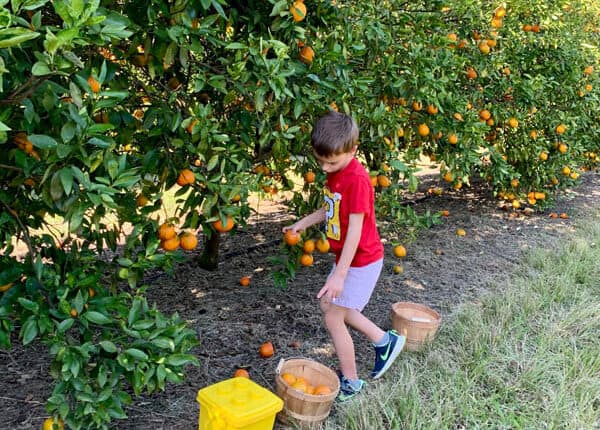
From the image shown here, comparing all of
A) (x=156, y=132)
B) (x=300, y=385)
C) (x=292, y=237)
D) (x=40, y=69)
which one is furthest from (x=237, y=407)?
(x=40, y=69)

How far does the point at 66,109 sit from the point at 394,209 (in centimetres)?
257

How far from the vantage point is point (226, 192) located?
7.99 ft

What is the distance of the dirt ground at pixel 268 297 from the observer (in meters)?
2.80

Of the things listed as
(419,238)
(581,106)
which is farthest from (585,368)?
(581,106)

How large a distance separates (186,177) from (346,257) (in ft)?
2.63

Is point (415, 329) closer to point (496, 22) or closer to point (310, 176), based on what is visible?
point (310, 176)

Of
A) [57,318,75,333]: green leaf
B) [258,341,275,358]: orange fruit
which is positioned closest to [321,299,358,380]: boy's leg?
[258,341,275,358]: orange fruit

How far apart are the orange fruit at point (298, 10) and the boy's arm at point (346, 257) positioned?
0.92m

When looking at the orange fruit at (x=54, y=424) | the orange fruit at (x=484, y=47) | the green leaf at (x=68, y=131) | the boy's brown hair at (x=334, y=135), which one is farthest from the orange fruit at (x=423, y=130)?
the orange fruit at (x=54, y=424)

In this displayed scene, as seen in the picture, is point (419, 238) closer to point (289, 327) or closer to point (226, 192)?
point (289, 327)

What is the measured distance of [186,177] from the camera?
248cm

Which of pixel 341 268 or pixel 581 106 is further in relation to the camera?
pixel 581 106

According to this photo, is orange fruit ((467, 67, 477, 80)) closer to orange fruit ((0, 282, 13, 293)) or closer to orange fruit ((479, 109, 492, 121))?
orange fruit ((479, 109, 492, 121))

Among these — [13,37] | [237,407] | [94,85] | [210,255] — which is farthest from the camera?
[210,255]
